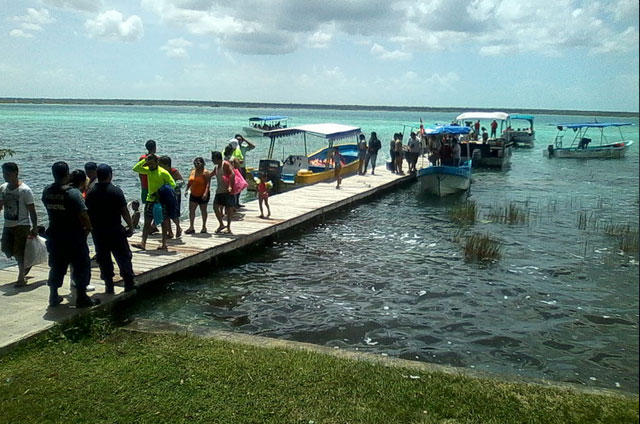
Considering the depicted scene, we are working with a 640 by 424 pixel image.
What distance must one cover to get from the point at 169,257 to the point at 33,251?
2.45 meters

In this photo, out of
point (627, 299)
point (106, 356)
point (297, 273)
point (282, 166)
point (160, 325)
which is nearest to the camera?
point (106, 356)

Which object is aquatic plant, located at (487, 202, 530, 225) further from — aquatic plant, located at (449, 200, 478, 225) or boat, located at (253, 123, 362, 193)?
boat, located at (253, 123, 362, 193)

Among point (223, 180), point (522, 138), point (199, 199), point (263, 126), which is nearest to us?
point (199, 199)

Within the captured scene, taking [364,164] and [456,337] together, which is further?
[364,164]

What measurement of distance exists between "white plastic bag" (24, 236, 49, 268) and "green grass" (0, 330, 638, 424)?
2034mm

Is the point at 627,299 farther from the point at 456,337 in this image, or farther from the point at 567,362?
the point at 456,337

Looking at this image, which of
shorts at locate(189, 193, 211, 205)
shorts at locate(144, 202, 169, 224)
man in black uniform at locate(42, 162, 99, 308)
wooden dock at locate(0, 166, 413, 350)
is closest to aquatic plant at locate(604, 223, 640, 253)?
wooden dock at locate(0, 166, 413, 350)

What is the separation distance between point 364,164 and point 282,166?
217 inches

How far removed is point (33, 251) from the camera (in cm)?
764

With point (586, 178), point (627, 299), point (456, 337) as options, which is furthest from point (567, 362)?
point (586, 178)

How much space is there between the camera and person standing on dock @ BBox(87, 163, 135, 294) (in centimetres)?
721

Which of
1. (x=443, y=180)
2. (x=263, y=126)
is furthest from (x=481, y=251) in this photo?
(x=263, y=126)

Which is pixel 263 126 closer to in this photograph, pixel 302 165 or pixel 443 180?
pixel 302 165

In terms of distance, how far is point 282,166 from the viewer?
2173 centimetres
